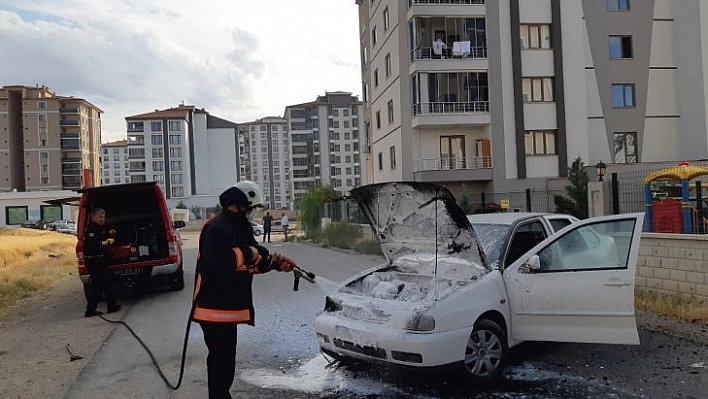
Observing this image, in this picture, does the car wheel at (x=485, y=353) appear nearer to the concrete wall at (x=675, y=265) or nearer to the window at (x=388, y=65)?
the concrete wall at (x=675, y=265)

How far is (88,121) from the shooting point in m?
108

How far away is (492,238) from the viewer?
630 cm

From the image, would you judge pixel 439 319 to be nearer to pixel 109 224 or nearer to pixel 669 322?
pixel 669 322

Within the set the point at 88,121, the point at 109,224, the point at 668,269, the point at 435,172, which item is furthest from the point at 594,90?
the point at 88,121

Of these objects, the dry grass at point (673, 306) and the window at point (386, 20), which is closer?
the dry grass at point (673, 306)

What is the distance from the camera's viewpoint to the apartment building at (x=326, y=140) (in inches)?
4459

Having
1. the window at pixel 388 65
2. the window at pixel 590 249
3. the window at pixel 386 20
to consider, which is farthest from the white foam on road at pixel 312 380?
the window at pixel 386 20

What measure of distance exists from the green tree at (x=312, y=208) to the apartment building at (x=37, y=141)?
7685 centimetres

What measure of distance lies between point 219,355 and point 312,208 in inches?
1076

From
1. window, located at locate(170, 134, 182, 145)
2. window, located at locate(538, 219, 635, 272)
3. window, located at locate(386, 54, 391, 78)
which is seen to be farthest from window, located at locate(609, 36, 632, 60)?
window, located at locate(170, 134, 182, 145)

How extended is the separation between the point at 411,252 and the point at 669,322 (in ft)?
12.8

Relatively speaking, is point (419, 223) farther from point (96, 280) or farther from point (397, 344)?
point (96, 280)

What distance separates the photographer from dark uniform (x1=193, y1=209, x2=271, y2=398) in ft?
13.9

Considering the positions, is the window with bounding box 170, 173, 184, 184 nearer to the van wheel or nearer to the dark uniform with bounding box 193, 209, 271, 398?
the van wheel
